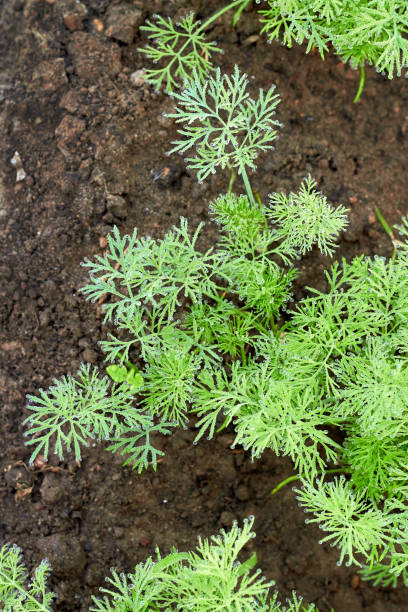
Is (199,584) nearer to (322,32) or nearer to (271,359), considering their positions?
(271,359)

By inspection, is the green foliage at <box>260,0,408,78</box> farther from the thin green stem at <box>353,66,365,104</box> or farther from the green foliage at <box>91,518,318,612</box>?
the green foliage at <box>91,518,318,612</box>

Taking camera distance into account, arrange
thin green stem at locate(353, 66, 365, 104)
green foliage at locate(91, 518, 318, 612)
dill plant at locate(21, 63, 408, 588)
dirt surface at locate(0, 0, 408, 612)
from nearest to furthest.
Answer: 1. green foliage at locate(91, 518, 318, 612)
2. dill plant at locate(21, 63, 408, 588)
3. dirt surface at locate(0, 0, 408, 612)
4. thin green stem at locate(353, 66, 365, 104)

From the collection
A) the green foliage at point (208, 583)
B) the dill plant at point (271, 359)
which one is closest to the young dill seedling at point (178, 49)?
the dill plant at point (271, 359)

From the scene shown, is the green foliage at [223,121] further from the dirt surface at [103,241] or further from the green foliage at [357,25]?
the dirt surface at [103,241]

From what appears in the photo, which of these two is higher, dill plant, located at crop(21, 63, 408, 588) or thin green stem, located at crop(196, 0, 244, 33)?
thin green stem, located at crop(196, 0, 244, 33)

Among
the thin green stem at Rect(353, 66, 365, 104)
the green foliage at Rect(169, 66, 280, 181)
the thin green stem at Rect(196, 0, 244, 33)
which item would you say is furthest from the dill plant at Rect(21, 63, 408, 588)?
the thin green stem at Rect(353, 66, 365, 104)

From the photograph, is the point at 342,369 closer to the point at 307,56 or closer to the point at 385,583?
the point at 385,583

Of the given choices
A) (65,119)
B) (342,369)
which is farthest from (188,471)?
(65,119)
